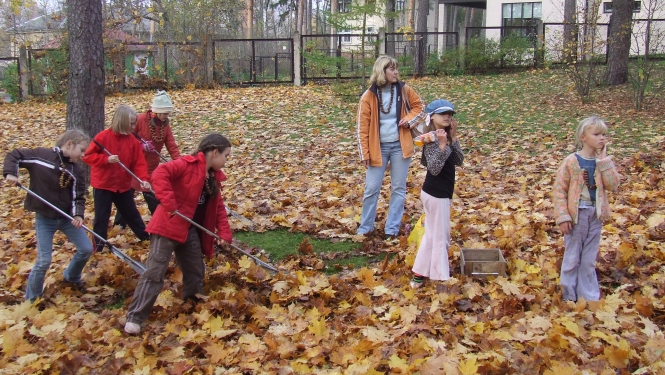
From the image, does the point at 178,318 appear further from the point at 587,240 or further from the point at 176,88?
the point at 176,88

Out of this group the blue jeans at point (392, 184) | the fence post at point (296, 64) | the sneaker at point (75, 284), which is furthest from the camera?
the fence post at point (296, 64)

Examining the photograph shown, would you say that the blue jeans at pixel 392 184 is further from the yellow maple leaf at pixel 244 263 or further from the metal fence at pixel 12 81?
the metal fence at pixel 12 81

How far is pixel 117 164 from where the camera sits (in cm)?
611

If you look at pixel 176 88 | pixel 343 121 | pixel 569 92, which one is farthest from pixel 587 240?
pixel 176 88

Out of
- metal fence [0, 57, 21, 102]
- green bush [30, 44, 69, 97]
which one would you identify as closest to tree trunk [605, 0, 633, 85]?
green bush [30, 44, 69, 97]

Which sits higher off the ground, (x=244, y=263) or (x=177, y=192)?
(x=177, y=192)

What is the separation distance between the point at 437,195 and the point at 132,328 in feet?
8.31

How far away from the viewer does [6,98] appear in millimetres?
23469

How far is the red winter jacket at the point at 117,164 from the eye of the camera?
605 centimetres

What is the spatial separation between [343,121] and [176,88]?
10.1 m

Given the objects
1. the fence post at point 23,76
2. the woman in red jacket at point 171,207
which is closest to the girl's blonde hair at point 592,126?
the woman in red jacket at point 171,207

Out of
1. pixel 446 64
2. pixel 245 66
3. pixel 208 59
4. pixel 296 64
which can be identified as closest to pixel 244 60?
pixel 245 66

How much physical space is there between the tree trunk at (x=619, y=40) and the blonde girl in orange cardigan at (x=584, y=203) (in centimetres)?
1180

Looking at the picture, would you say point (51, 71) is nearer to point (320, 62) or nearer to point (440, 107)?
point (320, 62)
